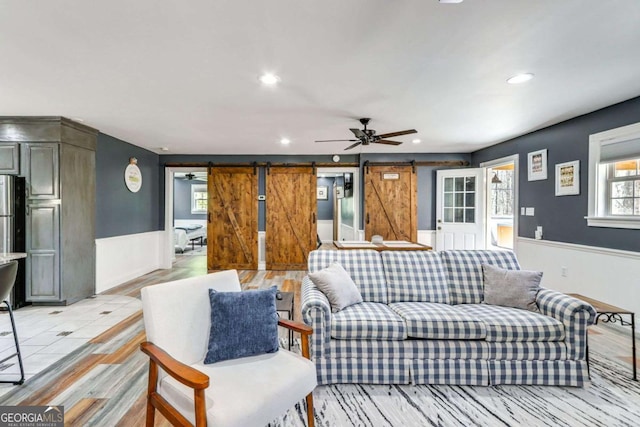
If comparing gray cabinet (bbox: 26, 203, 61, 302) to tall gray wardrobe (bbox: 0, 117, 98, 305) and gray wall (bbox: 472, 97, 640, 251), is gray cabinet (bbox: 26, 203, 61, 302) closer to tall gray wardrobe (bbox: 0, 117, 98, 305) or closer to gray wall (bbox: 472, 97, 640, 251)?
tall gray wardrobe (bbox: 0, 117, 98, 305)

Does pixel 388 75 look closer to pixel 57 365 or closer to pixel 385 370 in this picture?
pixel 385 370

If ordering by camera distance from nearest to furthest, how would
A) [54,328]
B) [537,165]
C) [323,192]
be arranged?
[54,328]
[537,165]
[323,192]

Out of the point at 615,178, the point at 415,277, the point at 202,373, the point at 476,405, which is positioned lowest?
the point at 476,405

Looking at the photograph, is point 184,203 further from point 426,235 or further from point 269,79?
point 269,79

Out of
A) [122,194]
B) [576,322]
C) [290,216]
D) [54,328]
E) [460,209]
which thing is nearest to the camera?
[576,322]

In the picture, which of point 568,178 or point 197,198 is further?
point 197,198

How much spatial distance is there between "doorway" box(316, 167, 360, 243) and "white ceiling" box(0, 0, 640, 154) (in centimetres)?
243

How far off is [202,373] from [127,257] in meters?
4.80

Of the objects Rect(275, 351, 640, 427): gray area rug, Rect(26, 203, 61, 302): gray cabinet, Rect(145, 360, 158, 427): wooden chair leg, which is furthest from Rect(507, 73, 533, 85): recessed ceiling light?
Rect(26, 203, 61, 302): gray cabinet

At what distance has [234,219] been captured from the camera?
6.27m

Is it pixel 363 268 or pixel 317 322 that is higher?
pixel 363 268

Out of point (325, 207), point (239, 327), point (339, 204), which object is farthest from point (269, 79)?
point (325, 207)

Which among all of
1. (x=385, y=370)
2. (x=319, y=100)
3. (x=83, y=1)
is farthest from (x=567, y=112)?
(x=83, y=1)

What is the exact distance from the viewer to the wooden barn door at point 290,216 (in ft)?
20.5
